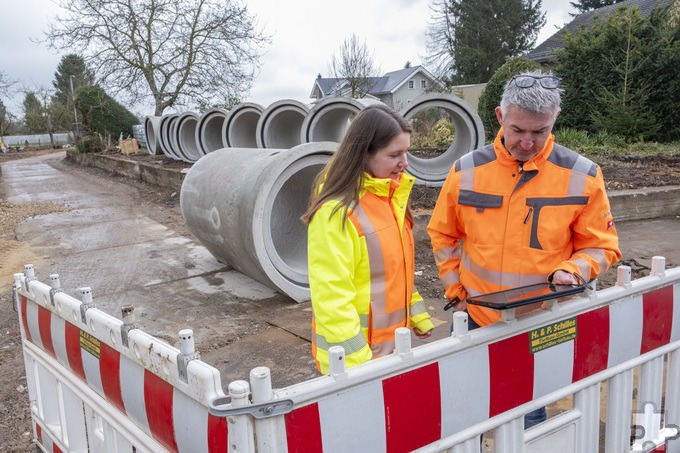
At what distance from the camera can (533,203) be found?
220cm

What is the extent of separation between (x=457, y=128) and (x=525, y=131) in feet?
29.4

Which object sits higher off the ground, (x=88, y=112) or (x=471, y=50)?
(x=471, y=50)

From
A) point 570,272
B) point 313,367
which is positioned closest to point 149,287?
point 313,367

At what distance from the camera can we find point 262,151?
6.09 metres

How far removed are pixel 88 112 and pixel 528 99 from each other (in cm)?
3238

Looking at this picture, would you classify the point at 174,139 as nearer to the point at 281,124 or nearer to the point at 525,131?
the point at 281,124

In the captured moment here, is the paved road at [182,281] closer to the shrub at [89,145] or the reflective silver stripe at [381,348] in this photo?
the reflective silver stripe at [381,348]

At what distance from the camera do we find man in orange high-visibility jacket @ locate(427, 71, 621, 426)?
212cm

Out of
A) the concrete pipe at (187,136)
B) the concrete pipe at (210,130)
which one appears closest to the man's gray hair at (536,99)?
the concrete pipe at (210,130)

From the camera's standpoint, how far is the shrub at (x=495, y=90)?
59.8 feet

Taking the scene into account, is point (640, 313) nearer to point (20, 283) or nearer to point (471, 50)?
point (20, 283)

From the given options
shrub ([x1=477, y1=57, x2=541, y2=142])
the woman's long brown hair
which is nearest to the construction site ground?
the woman's long brown hair

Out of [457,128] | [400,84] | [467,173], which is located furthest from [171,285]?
[400,84]

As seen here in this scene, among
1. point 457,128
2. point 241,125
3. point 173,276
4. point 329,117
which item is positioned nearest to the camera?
point 173,276
